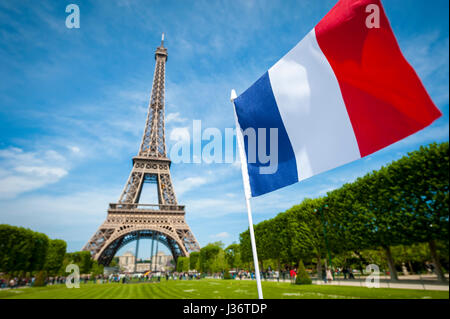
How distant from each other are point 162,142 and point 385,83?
196ft

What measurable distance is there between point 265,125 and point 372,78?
6.70ft

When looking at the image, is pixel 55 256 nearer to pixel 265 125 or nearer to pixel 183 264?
pixel 183 264

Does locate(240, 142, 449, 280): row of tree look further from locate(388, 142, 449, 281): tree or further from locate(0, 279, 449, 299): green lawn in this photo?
locate(0, 279, 449, 299): green lawn

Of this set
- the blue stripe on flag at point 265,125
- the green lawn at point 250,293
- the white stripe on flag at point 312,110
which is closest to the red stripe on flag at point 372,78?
the white stripe on flag at point 312,110

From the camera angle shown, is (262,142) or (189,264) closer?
(262,142)

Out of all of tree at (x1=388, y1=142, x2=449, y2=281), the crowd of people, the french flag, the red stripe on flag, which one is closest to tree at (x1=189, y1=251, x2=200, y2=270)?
the crowd of people

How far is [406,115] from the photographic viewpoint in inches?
113

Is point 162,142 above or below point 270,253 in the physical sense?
A: above

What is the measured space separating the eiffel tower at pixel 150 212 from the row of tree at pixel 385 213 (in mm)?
25654

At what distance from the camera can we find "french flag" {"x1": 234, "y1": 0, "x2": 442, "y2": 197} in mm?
2959

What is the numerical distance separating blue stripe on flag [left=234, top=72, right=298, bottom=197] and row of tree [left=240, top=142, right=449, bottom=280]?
22346 mm

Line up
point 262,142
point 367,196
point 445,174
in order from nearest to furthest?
1. point 262,142
2. point 445,174
3. point 367,196
